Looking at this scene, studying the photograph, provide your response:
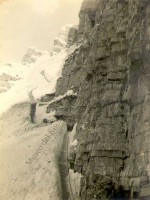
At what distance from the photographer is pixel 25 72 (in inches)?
3014

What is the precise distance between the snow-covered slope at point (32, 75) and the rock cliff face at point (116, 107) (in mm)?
21333

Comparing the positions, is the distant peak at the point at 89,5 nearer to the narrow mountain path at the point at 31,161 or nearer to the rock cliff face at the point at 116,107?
the narrow mountain path at the point at 31,161

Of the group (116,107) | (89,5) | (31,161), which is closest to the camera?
(116,107)

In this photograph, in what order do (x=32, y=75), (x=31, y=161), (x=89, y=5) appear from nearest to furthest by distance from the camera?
(x=31, y=161) → (x=89, y=5) → (x=32, y=75)

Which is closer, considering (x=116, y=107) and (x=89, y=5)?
(x=116, y=107)

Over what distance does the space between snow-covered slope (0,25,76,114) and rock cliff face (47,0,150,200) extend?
840 inches

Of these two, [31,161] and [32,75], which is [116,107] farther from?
[32,75]

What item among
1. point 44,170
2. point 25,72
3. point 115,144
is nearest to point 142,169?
point 115,144

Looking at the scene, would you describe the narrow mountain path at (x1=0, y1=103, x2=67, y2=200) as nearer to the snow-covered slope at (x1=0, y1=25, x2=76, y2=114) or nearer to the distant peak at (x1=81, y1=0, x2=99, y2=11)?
the snow-covered slope at (x1=0, y1=25, x2=76, y2=114)

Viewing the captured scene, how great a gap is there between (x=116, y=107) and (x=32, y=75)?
41908 mm

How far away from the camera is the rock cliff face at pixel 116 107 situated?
27.8 metres

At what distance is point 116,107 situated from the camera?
30766 mm

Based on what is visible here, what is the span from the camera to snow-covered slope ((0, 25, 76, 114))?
5994 cm

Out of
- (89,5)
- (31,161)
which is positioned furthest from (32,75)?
(31,161)
